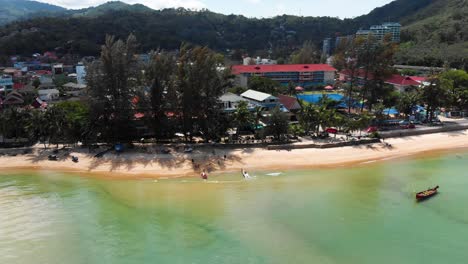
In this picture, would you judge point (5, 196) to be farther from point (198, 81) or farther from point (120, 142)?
point (198, 81)

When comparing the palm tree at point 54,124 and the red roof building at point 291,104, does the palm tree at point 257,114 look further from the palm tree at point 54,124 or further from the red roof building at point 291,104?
the palm tree at point 54,124

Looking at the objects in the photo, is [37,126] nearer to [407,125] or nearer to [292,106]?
[292,106]

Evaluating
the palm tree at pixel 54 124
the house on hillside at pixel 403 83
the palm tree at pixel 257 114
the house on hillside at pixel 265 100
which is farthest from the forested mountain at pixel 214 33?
the palm tree at pixel 54 124

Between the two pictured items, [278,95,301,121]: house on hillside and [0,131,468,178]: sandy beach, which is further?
[278,95,301,121]: house on hillside

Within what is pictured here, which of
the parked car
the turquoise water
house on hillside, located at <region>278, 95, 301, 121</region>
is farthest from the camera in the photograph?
house on hillside, located at <region>278, 95, 301, 121</region>

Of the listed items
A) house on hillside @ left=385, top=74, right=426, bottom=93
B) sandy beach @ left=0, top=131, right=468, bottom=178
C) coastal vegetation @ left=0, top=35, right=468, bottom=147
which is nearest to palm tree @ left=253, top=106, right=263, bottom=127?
coastal vegetation @ left=0, top=35, right=468, bottom=147

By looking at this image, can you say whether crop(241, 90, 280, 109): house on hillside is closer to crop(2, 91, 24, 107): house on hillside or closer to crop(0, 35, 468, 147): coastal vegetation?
crop(0, 35, 468, 147): coastal vegetation
